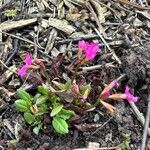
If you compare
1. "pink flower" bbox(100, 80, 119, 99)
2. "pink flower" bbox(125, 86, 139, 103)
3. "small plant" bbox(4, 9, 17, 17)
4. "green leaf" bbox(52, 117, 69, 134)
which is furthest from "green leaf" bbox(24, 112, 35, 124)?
"small plant" bbox(4, 9, 17, 17)

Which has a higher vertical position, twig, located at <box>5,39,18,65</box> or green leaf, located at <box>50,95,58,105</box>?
twig, located at <box>5,39,18,65</box>

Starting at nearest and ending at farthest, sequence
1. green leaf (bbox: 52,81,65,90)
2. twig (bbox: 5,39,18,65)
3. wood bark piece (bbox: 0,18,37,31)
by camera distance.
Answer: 1. green leaf (bbox: 52,81,65,90)
2. twig (bbox: 5,39,18,65)
3. wood bark piece (bbox: 0,18,37,31)

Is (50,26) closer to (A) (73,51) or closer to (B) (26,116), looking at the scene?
(A) (73,51)

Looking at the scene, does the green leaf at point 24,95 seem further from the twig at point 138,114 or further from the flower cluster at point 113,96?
the twig at point 138,114

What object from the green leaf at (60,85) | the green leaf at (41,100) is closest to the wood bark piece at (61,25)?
the green leaf at (60,85)

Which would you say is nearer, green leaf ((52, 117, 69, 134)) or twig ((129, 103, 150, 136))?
green leaf ((52, 117, 69, 134))

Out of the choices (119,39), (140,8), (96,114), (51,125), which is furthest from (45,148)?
(140,8)

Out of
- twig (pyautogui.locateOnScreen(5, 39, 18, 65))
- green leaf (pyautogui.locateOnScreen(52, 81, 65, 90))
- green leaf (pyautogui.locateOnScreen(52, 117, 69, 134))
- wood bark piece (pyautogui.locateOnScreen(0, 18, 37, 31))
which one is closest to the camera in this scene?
green leaf (pyautogui.locateOnScreen(52, 117, 69, 134))

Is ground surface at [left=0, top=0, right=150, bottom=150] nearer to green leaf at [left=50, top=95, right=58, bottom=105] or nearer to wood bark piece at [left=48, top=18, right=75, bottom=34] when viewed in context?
wood bark piece at [left=48, top=18, right=75, bottom=34]

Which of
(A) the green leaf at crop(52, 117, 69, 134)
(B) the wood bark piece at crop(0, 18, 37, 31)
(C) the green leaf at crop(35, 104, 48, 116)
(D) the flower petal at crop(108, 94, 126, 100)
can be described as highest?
(B) the wood bark piece at crop(0, 18, 37, 31)
